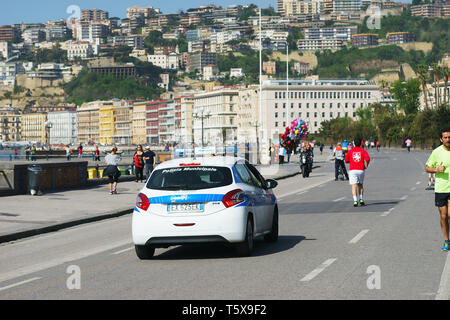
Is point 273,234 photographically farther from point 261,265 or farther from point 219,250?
point 261,265

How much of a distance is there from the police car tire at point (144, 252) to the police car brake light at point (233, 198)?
1.42 meters

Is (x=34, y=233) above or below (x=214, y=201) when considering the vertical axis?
below

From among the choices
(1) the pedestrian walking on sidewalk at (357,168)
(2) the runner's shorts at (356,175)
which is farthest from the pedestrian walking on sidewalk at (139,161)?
(2) the runner's shorts at (356,175)

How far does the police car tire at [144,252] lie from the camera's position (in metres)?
13.6

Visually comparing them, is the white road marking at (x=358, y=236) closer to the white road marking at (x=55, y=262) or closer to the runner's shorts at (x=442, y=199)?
the runner's shorts at (x=442, y=199)

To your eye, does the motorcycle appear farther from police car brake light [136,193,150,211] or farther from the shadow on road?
police car brake light [136,193,150,211]

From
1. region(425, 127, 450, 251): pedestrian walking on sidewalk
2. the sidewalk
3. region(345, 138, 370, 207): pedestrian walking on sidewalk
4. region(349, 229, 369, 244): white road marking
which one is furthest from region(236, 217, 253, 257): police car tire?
region(345, 138, 370, 207): pedestrian walking on sidewalk

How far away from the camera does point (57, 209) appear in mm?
25016

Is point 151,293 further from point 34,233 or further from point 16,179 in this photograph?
point 16,179

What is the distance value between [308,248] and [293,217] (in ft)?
21.9

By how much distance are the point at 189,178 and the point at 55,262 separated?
2.50m

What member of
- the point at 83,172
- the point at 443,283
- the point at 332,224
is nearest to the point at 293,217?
the point at 332,224

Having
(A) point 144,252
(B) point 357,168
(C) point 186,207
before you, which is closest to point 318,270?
(C) point 186,207

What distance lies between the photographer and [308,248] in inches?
570
